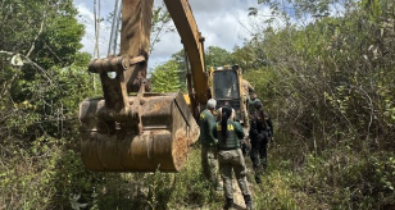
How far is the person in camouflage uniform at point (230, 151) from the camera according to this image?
15.7ft

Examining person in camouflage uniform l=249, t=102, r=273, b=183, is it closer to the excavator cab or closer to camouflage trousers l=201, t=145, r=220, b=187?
camouflage trousers l=201, t=145, r=220, b=187

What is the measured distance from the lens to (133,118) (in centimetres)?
330

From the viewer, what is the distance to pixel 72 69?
20.9ft

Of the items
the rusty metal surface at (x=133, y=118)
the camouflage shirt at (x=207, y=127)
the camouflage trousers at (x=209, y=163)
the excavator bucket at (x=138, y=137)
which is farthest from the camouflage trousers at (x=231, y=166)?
the excavator bucket at (x=138, y=137)

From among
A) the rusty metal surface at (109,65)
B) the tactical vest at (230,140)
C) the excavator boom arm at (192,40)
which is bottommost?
the tactical vest at (230,140)

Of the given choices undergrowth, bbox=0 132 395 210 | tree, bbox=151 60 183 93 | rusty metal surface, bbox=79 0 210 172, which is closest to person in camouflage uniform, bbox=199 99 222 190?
undergrowth, bbox=0 132 395 210

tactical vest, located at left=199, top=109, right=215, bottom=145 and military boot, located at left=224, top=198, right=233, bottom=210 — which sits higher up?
tactical vest, located at left=199, top=109, right=215, bottom=145

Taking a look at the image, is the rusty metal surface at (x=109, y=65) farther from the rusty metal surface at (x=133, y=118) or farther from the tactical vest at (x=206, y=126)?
the tactical vest at (x=206, y=126)

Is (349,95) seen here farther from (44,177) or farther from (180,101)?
(44,177)

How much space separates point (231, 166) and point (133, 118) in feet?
7.30

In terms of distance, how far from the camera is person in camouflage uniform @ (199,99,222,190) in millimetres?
5359

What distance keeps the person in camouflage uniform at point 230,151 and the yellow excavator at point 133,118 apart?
888mm

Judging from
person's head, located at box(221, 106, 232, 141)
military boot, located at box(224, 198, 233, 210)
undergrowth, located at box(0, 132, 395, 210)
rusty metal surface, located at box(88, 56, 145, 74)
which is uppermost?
rusty metal surface, located at box(88, 56, 145, 74)

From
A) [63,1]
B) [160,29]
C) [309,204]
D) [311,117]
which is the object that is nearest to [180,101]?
[309,204]
